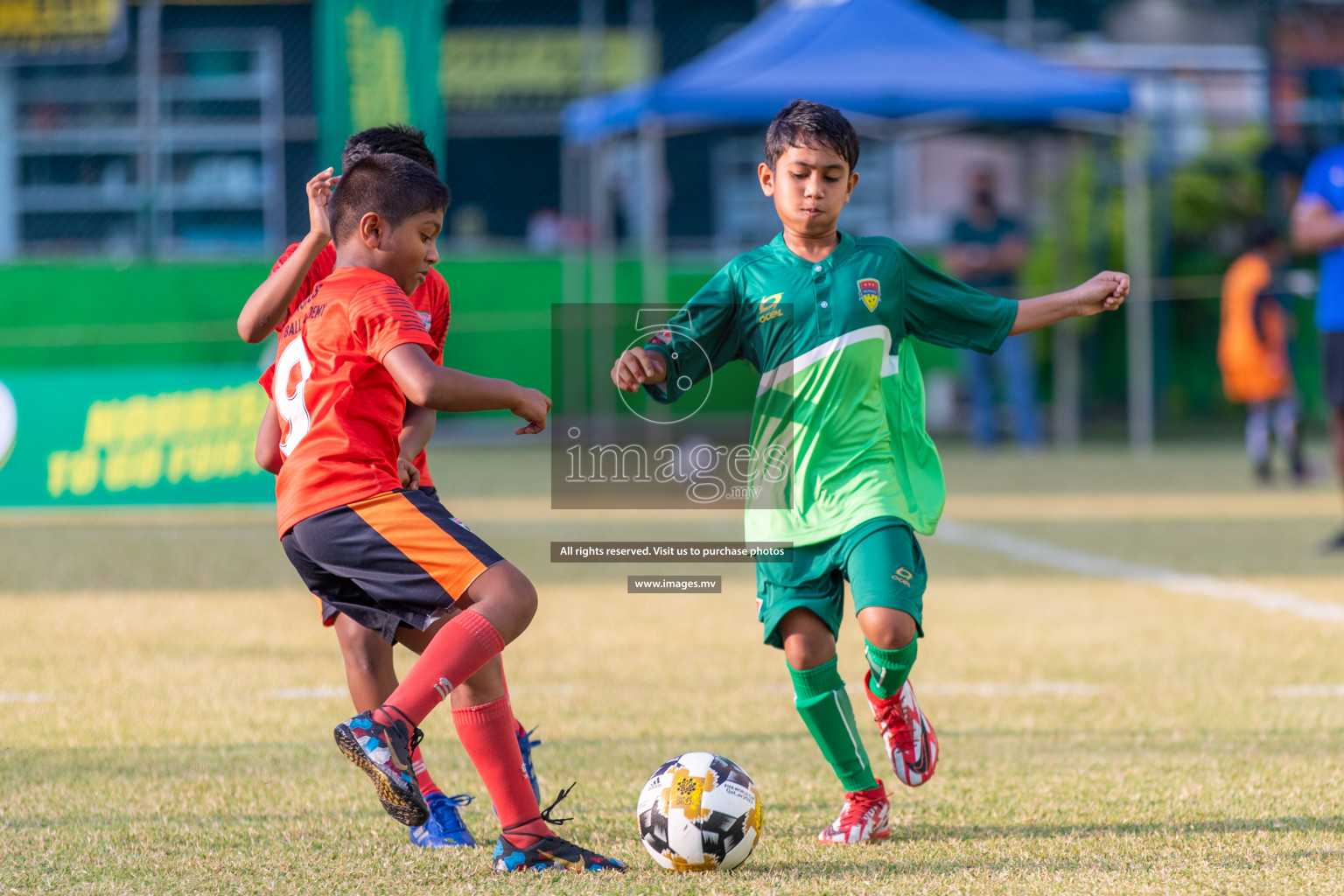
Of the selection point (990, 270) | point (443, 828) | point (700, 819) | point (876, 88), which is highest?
point (876, 88)

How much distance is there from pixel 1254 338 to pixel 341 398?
11.8 metres

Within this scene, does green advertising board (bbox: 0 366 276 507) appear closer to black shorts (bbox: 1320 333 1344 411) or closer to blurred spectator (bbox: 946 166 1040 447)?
black shorts (bbox: 1320 333 1344 411)

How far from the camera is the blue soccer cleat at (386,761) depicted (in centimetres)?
315

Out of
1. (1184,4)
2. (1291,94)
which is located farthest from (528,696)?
(1184,4)

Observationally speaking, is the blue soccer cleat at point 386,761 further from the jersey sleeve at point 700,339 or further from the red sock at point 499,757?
the jersey sleeve at point 700,339

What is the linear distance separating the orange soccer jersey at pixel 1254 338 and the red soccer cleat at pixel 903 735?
1031 centimetres

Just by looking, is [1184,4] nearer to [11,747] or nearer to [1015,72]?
[1015,72]

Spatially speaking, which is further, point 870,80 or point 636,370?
point 870,80

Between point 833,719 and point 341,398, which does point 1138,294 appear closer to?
point 833,719

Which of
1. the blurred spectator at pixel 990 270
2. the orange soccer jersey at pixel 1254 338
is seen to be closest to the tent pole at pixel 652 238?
the blurred spectator at pixel 990 270

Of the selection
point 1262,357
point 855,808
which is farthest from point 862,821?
point 1262,357

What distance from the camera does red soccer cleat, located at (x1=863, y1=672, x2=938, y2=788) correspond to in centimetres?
389

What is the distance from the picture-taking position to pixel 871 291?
3.89 meters

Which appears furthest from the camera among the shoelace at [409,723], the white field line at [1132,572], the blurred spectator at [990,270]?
the blurred spectator at [990,270]
